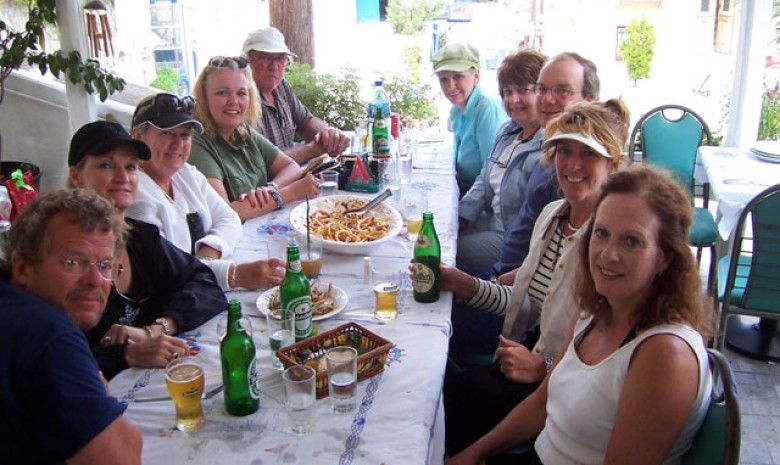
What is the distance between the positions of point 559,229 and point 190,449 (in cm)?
125

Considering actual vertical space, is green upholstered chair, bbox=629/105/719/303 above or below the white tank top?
above

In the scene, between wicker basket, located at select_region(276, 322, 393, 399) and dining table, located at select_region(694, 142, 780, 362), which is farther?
dining table, located at select_region(694, 142, 780, 362)

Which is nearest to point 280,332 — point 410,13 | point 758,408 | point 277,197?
point 277,197

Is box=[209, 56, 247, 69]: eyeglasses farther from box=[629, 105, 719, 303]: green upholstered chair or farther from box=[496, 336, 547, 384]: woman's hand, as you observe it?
box=[629, 105, 719, 303]: green upholstered chair

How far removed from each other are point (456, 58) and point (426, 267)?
2200mm

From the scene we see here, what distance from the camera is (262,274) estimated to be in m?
1.85

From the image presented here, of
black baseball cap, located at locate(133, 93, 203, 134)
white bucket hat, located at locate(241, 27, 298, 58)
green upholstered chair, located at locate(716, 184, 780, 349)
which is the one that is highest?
white bucket hat, located at locate(241, 27, 298, 58)

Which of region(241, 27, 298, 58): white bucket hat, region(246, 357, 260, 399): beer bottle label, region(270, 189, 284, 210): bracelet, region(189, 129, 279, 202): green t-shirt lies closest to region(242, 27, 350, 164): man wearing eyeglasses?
region(241, 27, 298, 58): white bucket hat

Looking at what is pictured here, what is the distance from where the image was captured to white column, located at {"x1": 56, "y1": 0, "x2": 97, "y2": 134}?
393 centimetres

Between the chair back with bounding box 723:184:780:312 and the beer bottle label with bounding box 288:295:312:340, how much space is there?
1958 mm

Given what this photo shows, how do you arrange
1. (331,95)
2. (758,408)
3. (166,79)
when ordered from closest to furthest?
1. (758,408)
2. (331,95)
3. (166,79)

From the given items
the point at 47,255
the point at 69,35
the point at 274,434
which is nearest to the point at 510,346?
the point at 274,434

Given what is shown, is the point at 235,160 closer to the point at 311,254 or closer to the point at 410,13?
the point at 311,254

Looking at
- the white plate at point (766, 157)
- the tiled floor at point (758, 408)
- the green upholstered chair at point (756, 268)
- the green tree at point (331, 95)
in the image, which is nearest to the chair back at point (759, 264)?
the green upholstered chair at point (756, 268)
